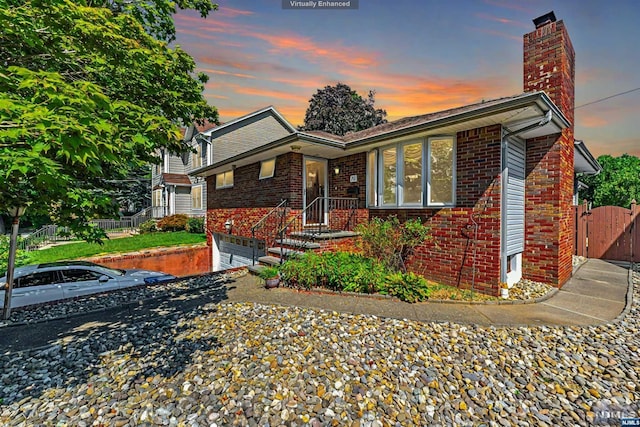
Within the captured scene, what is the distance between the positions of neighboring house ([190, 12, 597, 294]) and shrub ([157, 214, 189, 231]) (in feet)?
45.6

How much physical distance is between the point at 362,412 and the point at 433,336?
1.76 meters

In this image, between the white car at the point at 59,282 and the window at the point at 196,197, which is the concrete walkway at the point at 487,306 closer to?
the white car at the point at 59,282

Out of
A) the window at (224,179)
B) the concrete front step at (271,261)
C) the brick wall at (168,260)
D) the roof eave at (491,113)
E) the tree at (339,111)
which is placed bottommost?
the brick wall at (168,260)

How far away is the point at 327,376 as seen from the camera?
2.81m

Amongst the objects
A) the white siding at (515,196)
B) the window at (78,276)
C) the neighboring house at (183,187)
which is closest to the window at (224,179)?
the window at (78,276)

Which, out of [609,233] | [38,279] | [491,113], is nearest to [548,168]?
[491,113]

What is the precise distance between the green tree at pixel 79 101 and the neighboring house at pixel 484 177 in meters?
3.58

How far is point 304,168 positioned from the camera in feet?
27.3

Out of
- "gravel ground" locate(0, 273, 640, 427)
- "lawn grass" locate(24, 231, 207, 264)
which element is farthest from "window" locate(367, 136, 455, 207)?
"lawn grass" locate(24, 231, 207, 264)

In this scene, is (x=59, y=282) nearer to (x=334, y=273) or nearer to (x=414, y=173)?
(x=334, y=273)

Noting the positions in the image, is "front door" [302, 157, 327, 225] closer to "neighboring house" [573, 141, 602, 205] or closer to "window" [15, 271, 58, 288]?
"window" [15, 271, 58, 288]

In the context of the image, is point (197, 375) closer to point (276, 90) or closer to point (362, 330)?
point (362, 330)

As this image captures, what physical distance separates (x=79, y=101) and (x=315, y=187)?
735cm

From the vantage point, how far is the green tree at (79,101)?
2.12 meters
